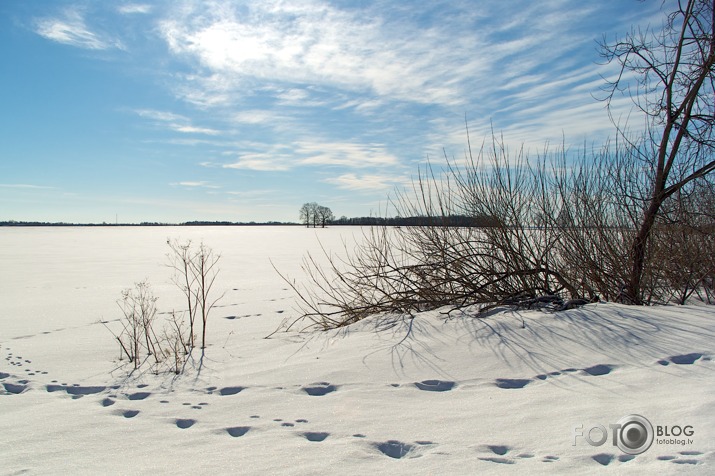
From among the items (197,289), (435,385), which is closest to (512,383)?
(435,385)

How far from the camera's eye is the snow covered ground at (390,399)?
210cm

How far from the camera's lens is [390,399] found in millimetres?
2854

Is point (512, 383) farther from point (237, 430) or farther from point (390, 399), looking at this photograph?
point (237, 430)

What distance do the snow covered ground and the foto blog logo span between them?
0.8 inches

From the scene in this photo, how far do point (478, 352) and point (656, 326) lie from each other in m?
1.52

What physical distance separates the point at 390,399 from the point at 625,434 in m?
1.33

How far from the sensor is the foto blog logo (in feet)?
6.72

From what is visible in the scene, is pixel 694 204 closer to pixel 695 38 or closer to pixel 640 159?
pixel 640 159

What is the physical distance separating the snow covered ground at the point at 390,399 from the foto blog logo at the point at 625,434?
20 millimetres

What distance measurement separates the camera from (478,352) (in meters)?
3.45

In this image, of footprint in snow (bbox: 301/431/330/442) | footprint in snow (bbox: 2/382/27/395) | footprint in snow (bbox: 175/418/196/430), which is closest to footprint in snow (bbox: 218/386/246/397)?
footprint in snow (bbox: 175/418/196/430)

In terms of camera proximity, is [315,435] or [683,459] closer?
[683,459]

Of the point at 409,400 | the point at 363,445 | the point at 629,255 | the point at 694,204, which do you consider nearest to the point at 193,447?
the point at 363,445

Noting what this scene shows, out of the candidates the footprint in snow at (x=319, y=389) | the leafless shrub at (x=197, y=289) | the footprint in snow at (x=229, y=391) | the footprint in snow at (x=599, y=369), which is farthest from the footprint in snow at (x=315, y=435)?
the leafless shrub at (x=197, y=289)
